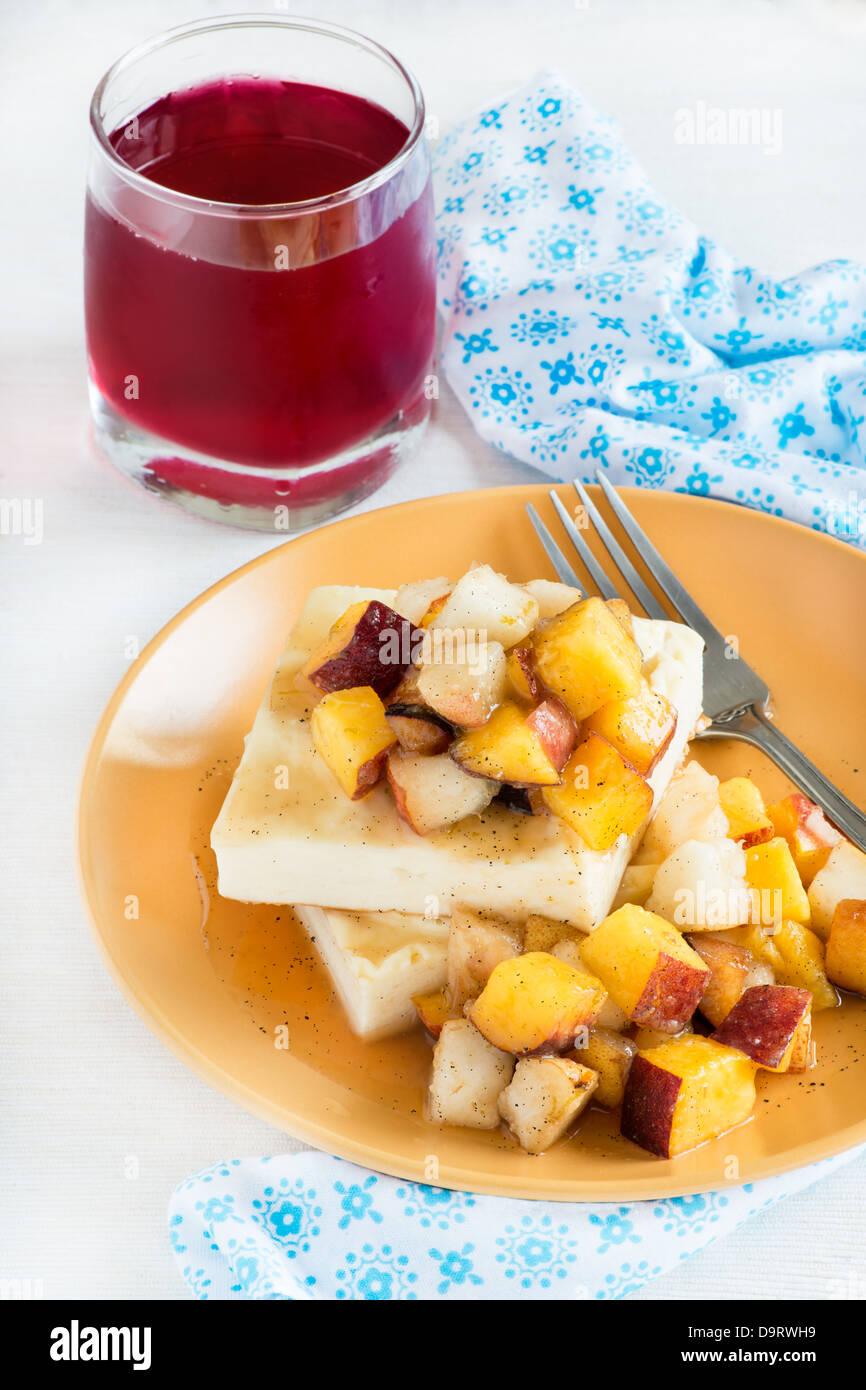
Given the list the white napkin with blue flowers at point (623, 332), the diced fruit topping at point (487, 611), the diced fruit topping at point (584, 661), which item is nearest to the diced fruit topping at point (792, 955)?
the diced fruit topping at point (584, 661)

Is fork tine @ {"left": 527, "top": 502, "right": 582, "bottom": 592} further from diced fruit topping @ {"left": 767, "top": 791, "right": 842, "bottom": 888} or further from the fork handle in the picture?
diced fruit topping @ {"left": 767, "top": 791, "right": 842, "bottom": 888}

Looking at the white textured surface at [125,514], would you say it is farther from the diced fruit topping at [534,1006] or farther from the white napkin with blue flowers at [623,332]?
the diced fruit topping at [534,1006]

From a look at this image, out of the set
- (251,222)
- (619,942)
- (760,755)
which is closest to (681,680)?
(760,755)

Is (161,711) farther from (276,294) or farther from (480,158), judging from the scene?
(480,158)

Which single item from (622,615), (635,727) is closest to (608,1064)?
(635,727)

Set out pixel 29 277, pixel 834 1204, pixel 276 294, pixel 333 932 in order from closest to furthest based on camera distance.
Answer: pixel 834 1204, pixel 333 932, pixel 276 294, pixel 29 277

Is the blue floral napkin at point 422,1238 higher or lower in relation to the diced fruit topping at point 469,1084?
lower

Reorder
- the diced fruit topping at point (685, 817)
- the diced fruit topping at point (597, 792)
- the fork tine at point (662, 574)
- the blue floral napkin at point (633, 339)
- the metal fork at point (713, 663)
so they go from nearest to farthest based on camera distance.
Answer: the diced fruit topping at point (597, 792)
the diced fruit topping at point (685, 817)
the metal fork at point (713, 663)
the fork tine at point (662, 574)
the blue floral napkin at point (633, 339)
